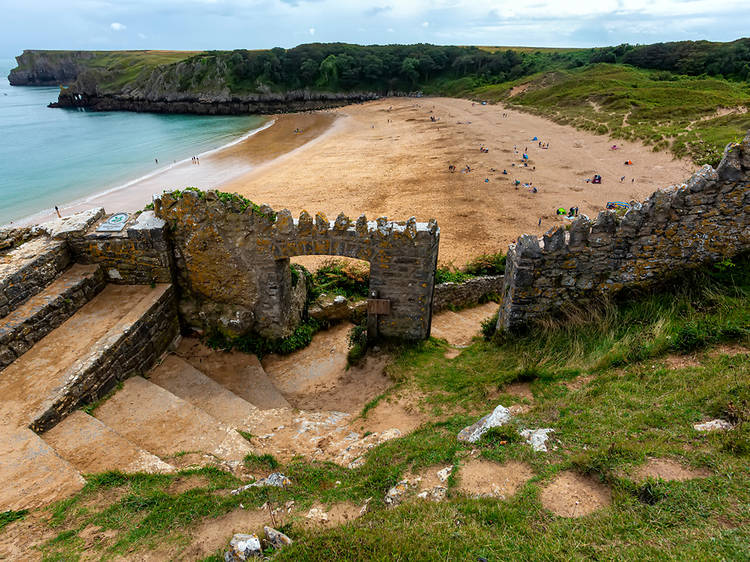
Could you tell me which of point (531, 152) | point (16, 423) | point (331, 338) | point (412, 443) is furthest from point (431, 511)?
point (531, 152)

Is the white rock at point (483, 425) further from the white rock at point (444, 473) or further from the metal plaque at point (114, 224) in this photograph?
the metal plaque at point (114, 224)

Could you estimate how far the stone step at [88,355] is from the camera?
6.27 meters

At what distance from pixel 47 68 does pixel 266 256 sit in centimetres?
19315

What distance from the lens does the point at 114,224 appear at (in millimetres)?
9430

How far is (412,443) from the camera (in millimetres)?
5715

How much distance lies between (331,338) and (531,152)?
2838 cm

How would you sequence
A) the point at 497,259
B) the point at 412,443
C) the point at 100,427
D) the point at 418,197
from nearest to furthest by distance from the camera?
the point at 412,443 → the point at 100,427 → the point at 497,259 → the point at 418,197

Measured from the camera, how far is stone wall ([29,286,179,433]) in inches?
252

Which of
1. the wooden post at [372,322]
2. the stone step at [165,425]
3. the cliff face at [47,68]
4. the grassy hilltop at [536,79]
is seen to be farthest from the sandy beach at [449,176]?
the cliff face at [47,68]

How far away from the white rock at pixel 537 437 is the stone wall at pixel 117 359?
7.03m

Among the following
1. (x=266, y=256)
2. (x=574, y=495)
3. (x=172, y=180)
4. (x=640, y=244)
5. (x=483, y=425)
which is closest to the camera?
(x=574, y=495)

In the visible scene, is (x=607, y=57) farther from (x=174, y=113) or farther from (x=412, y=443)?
(x=412, y=443)

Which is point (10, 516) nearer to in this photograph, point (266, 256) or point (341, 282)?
point (266, 256)

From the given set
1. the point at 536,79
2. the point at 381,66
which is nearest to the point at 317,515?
the point at 536,79
